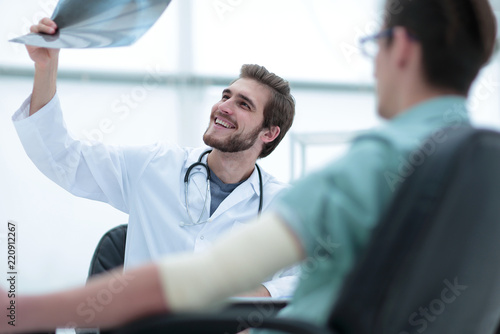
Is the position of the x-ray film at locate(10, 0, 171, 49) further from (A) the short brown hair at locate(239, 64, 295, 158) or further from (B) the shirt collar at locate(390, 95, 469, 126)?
(A) the short brown hair at locate(239, 64, 295, 158)

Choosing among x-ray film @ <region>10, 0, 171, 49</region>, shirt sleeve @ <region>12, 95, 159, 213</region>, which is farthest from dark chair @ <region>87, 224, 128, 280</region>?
x-ray film @ <region>10, 0, 171, 49</region>

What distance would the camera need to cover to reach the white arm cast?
605mm

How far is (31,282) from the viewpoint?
8.64 ft

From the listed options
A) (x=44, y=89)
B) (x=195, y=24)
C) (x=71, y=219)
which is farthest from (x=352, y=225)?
(x=195, y=24)

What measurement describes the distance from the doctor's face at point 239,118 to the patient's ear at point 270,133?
0.02m

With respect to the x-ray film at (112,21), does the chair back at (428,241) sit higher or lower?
lower

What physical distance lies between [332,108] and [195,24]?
1.05 metres

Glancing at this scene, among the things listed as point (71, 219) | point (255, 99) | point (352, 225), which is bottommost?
point (71, 219)

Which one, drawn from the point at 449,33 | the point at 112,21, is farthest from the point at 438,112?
the point at 112,21

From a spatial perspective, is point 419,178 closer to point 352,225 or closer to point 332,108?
point 352,225

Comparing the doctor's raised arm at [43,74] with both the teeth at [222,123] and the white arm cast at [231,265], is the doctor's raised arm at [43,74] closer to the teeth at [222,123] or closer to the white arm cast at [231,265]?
the teeth at [222,123]

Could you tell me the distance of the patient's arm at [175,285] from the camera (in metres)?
0.61

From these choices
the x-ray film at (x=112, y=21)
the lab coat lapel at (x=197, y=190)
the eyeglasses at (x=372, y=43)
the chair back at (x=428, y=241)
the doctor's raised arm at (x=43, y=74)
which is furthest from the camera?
the lab coat lapel at (x=197, y=190)

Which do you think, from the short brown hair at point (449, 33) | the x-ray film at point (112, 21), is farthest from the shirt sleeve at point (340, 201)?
the x-ray film at point (112, 21)
